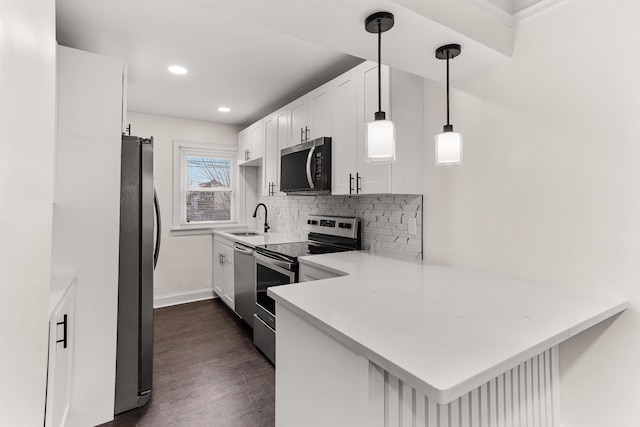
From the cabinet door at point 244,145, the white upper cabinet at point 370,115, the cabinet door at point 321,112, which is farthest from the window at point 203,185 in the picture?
the white upper cabinet at point 370,115

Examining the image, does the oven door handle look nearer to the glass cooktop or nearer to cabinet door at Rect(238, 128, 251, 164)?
the glass cooktop

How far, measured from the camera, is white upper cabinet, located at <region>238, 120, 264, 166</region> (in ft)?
12.4

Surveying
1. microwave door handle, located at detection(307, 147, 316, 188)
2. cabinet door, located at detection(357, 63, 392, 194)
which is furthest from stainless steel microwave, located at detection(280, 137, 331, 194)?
cabinet door, located at detection(357, 63, 392, 194)

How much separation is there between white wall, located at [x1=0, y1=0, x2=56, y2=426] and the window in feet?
12.2

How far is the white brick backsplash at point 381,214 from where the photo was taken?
223 cm

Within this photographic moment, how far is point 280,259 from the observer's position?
97.0 inches

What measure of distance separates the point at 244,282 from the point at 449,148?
243 cm

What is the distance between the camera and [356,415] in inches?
37.9

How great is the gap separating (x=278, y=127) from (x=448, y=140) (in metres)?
2.23

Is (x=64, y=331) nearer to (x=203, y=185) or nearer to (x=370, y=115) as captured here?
(x=370, y=115)

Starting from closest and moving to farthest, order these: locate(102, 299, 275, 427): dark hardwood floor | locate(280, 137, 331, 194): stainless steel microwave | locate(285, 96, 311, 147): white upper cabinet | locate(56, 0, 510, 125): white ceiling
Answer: locate(56, 0, 510, 125): white ceiling < locate(102, 299, 275, 427): dark hardwood floor < locate(280, 137, 331, 194): stainless steel microwave < locate(285, 96, 311, 147): white upper cabinet

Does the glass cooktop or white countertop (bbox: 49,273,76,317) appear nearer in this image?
white countertop (bbox: 49,273,76,317)

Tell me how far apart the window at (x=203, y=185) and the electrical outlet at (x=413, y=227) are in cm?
311

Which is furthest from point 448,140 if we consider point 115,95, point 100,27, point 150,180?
point 100,27
